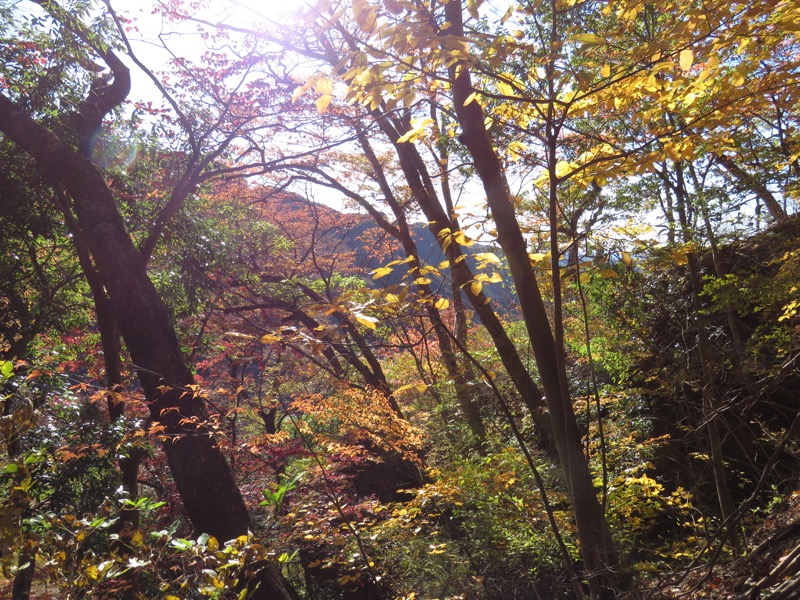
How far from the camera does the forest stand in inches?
68.7

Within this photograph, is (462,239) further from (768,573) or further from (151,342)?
(151,342)

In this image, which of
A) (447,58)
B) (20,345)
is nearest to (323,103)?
(447,58)

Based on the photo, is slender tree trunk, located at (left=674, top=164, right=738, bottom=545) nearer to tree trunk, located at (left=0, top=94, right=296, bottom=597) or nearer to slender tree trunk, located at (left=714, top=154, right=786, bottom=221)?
slender tree trunk, located at (left=714, top=154, right=786, bottom=221)

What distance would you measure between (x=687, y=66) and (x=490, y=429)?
17.7 ft

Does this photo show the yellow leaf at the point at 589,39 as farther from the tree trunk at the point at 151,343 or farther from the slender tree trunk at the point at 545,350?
the tree trunk at the point at 151,343

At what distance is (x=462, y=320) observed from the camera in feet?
20.3

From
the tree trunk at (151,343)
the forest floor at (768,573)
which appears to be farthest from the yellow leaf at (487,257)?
the tree trunk at (151,343)

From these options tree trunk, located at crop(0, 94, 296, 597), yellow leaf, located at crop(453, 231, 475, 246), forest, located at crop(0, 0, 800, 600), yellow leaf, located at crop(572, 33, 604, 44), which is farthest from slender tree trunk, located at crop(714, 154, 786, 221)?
tree trunk, located at crop(0, 94, 296, 597)

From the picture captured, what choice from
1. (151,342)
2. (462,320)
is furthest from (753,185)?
(151,342)

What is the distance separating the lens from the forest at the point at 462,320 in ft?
5.73

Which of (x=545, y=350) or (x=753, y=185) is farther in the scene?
(x=753, y=185)

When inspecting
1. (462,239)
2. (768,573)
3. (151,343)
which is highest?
(151,343)

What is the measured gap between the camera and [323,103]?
164cm

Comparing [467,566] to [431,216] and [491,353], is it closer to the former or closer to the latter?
[491,353]
